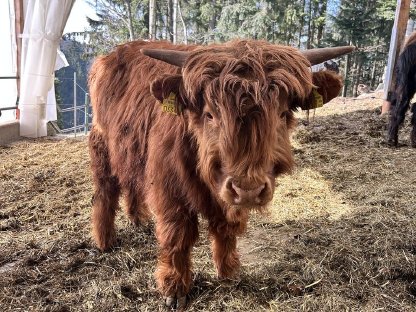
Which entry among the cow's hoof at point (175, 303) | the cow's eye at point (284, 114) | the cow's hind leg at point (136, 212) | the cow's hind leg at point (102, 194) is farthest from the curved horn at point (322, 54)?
the cow's hind leg at point (136, 212)

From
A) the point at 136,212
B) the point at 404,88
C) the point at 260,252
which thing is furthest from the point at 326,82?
the point at 404,88

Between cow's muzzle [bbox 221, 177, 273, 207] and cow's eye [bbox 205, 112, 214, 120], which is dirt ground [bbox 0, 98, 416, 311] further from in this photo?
cow's eye [bbox 205, 112, 214, 120]

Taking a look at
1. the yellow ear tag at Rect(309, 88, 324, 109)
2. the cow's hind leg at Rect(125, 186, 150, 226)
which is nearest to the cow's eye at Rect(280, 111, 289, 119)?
the yellow ear tag at Rect(309, 88, 324, 109)

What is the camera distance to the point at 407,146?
6.12 metres

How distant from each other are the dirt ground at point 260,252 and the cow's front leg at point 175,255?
10 cm

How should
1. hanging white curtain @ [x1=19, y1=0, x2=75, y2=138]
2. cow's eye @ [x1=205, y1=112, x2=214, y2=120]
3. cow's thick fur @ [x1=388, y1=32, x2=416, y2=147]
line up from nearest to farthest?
cow's eye @ [x1=205, y1=112, x2=214, y2=120] < cow's thick fur @ [x1=388, y1=32, x2=416, y2=147] < hanging white curtain @ [x1=19, y1=0, x2=75, y2=138]

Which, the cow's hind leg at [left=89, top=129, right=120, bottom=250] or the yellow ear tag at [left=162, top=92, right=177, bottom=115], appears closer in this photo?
the yellow ear tag at [left=162, top=92, right=177, bottom=115]

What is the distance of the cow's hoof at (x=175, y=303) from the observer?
2.24 metres

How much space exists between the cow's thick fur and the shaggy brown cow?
465 centimetres

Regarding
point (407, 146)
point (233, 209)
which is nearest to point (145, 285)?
point (233, 209)

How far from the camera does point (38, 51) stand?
6.98 metres

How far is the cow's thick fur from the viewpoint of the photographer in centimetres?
588

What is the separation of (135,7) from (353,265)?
21.5 meters

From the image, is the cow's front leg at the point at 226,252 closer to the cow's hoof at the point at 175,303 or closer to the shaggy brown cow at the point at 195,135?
the shaggy brown cow at the point at 195,135
